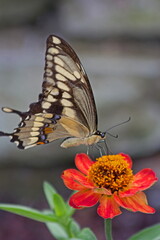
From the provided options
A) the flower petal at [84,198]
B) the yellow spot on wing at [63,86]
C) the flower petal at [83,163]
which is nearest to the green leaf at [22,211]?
the flower petal at [84,198]

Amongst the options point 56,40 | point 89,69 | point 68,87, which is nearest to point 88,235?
point 68,87

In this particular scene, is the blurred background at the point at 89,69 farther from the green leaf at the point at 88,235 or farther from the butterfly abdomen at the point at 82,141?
the green leaf at the point at 88,235

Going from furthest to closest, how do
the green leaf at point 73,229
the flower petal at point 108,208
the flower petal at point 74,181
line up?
the green leaf at point 73,229 < the flower petal at point 74,181 < the flower petal at point 108,208

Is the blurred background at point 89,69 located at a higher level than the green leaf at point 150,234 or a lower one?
higher

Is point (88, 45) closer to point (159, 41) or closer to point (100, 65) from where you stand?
point (100, 65)

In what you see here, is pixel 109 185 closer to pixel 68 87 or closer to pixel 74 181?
pixel 74 181

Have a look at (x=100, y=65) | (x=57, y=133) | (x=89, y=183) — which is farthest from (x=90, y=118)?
(x=100, y=65)

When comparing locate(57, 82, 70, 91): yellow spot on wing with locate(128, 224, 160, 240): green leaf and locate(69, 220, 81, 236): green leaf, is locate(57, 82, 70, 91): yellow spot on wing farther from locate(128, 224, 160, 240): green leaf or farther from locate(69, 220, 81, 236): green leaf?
locate(128, 224, 160, 240): green leaf
